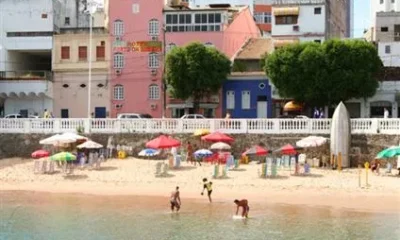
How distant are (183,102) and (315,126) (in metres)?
19.4

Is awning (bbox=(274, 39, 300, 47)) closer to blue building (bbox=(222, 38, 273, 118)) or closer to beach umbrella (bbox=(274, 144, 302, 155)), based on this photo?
blue building (bbox=(222, 38, 273, 118))

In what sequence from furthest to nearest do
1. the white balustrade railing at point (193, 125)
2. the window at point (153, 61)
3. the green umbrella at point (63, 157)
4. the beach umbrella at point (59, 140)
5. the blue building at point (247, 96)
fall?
the window at point (153, 61), the blue building at point (247, 96), the white balustrade railing at point (193, 125), the beach umbrella at point (59, 140), the green umbrella at point (63, 157)

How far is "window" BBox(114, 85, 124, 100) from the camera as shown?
6412cm

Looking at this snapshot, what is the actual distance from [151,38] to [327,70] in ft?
54.7

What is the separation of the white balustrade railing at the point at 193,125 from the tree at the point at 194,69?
13.3 metres

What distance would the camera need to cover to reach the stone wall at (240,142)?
42875mm

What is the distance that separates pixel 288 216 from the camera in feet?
102

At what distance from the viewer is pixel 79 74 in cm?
6384

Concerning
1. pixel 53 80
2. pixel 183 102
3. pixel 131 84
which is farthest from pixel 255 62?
pixel 53 80

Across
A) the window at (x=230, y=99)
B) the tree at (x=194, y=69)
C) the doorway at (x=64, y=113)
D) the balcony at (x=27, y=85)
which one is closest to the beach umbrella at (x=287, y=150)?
the tree at (x=194, y=69)

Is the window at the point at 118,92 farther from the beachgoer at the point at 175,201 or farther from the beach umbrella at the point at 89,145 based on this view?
the beachgoer at the point at 175,201

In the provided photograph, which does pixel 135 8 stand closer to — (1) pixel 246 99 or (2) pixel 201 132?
(1) pixel 246 99

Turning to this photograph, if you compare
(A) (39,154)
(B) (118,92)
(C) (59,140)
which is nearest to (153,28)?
(B) (118,92)

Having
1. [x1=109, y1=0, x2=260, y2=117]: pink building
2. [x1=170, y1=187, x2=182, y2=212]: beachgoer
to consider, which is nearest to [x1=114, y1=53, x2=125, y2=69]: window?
[x1=109, y1=0, x2=260, y2=117]: pink building
